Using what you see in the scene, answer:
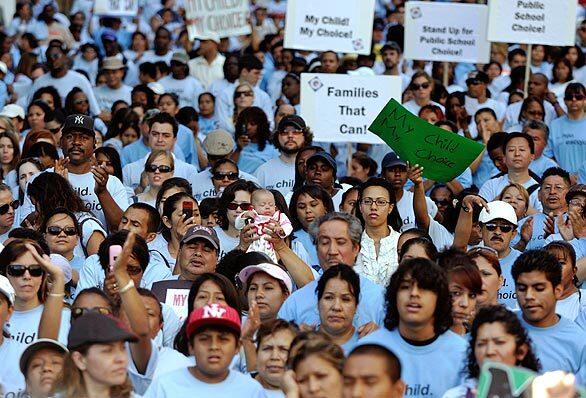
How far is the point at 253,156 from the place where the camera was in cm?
1543

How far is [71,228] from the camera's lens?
10977 millimetres

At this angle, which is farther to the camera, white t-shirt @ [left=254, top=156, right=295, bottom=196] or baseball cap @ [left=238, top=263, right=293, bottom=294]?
white t-shirt @ [left=254, top=156, right=295, bottom=196]

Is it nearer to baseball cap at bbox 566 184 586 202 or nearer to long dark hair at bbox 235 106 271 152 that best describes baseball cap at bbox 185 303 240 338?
baseball cap at bbox 566 184 586 202

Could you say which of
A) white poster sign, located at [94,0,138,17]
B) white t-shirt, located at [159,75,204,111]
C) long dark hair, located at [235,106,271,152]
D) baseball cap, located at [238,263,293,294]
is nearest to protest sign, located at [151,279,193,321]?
baseball cap, located at [238,263,293,294]

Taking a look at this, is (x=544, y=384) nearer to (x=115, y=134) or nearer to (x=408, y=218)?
(x=408, y=218)

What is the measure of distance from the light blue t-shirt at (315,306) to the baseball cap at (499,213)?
2045 mm

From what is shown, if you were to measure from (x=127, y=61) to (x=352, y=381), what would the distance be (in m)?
15.0

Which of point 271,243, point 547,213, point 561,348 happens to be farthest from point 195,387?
point 547,213

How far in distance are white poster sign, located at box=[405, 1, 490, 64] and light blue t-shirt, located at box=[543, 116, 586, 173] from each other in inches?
107

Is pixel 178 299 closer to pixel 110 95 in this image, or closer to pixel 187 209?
pixel 187 209

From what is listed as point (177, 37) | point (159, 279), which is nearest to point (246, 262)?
point (159, 279)

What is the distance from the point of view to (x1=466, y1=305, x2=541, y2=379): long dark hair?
7.93m

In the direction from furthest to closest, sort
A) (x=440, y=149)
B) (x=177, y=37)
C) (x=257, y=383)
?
(x=177, y=37)
(x=440, y=149)
(x=257, y=383)

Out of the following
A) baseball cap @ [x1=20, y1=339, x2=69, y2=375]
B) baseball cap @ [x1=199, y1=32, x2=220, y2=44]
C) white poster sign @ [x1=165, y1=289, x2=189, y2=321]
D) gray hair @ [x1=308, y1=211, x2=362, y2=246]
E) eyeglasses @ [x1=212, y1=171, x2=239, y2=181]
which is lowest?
baseball cap @ [x1=20, y1=339, x2=69, y2=375]
